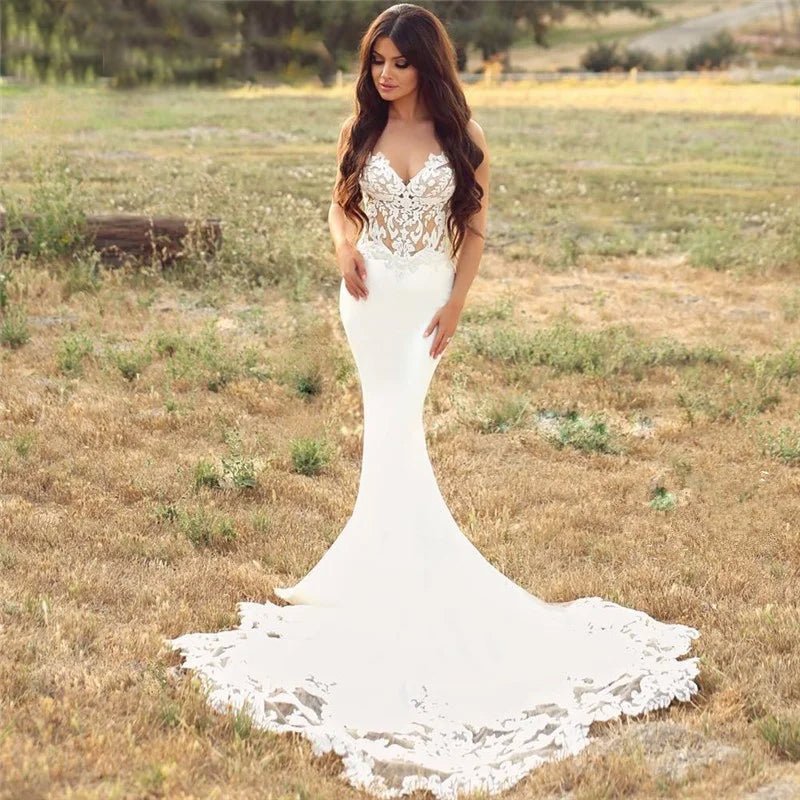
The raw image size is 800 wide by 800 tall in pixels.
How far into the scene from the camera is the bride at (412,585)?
16.8 feet

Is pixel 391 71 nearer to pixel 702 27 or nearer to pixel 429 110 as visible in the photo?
pixel 429 110

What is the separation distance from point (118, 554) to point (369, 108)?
8.57 ft

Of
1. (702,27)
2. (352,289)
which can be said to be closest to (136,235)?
(352,289)

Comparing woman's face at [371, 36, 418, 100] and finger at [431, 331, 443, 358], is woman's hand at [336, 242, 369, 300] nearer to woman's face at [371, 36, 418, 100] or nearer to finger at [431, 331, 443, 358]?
finger at [431, 331, 443, 358]

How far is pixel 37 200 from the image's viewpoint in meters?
12.7

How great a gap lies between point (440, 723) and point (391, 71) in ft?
8.60

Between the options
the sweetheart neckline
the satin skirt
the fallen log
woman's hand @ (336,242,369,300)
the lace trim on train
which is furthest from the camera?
the fallen log

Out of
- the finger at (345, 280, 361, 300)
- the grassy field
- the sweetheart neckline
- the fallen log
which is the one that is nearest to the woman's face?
the sweetheart neckline

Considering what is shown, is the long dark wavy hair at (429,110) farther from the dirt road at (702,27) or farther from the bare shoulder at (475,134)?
the dirt road at (702,27)

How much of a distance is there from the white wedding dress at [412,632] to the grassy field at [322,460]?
0.18 metres

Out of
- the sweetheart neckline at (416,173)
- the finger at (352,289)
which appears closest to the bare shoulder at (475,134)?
the sweetheart neckline at (416,173)

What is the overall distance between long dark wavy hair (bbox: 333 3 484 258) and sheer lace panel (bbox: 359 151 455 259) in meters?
0.05

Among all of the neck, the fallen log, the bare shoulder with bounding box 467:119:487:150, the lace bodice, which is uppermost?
the neck

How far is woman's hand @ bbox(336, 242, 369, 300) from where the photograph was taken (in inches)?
222
